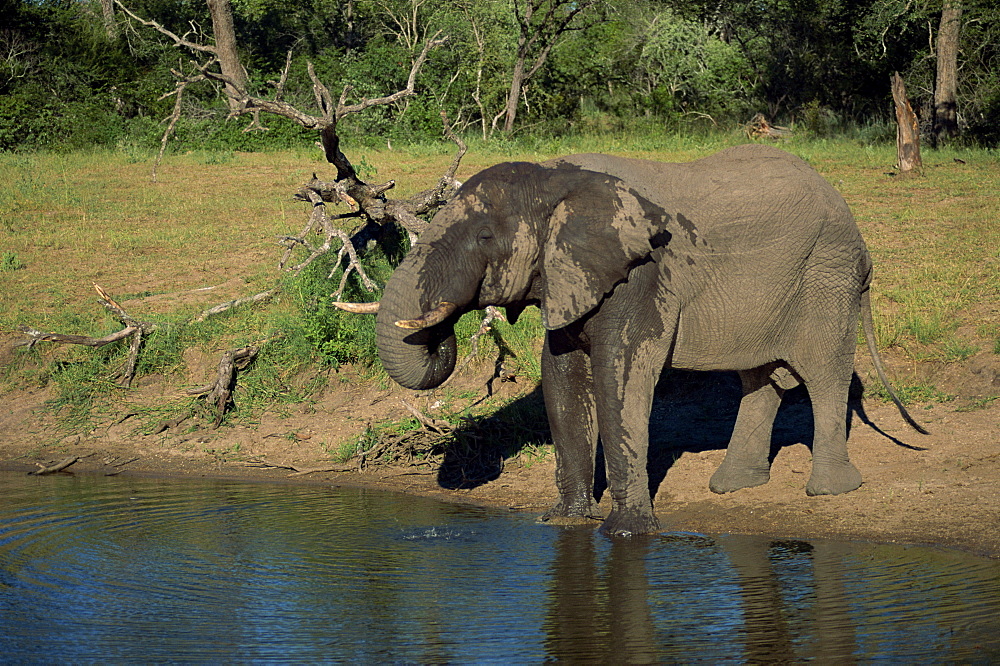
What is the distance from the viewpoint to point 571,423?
741cm

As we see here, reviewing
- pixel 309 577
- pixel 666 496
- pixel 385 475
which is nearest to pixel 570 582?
pixel 309 577

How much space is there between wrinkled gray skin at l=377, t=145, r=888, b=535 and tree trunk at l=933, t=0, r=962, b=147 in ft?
48.3

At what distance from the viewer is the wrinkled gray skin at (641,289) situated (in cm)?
661

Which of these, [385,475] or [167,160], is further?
[167,160]

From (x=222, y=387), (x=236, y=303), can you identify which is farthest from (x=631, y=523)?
(x=236, y=303)

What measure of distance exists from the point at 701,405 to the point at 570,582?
11.5 ft

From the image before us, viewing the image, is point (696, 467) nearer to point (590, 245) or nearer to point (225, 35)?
point (590, 245)

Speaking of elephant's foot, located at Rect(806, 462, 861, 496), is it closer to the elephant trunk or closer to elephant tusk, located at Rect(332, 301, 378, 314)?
the elephant trunk

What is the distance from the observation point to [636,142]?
68.0 ft

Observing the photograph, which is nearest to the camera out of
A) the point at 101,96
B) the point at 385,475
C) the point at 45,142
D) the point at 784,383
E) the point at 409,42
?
the point at 784,383

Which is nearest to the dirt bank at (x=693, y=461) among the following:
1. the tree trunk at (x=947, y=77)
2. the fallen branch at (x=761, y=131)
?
the fallen branch at (x=761, y=131)

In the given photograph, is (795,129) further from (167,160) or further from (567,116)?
(167,160)

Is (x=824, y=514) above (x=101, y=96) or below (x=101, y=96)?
below

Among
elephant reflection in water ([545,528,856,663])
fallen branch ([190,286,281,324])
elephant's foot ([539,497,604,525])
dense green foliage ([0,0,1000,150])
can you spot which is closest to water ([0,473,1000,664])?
elephant reflection in water ([545,528,856,663])
